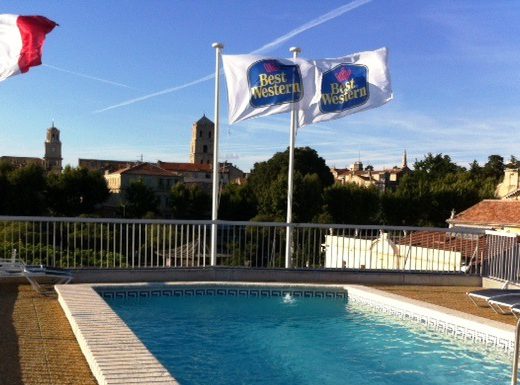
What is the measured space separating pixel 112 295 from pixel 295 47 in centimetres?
658

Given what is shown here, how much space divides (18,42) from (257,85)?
4.71 meters

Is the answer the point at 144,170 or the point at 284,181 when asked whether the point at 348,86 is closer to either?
the point at 284,181

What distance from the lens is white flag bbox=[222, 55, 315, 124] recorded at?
11711mm

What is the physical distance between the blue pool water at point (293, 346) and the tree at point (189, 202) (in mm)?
52602

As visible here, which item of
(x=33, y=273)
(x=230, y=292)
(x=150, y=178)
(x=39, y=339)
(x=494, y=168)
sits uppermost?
(x=494, y=168)

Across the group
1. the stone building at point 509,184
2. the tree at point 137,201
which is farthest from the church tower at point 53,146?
the stone building at point 509,184

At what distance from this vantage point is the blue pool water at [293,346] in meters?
6.22

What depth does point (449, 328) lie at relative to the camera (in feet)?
26.0

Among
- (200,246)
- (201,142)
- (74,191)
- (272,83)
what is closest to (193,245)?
(200,246)

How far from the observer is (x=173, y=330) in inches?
315

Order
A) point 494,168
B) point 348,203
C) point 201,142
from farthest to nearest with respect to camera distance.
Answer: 1. point 201,142
2. point 494,168
3. point 348,203

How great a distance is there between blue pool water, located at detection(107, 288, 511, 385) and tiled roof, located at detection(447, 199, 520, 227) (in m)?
31.1

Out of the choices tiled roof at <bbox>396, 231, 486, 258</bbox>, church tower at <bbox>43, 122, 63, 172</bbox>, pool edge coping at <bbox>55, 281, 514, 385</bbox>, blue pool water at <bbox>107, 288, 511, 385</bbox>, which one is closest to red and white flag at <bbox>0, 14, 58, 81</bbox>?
pool edge coping at <bbox>55, 281, 514, 385</bbox>

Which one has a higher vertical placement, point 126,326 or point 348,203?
point 348,203
